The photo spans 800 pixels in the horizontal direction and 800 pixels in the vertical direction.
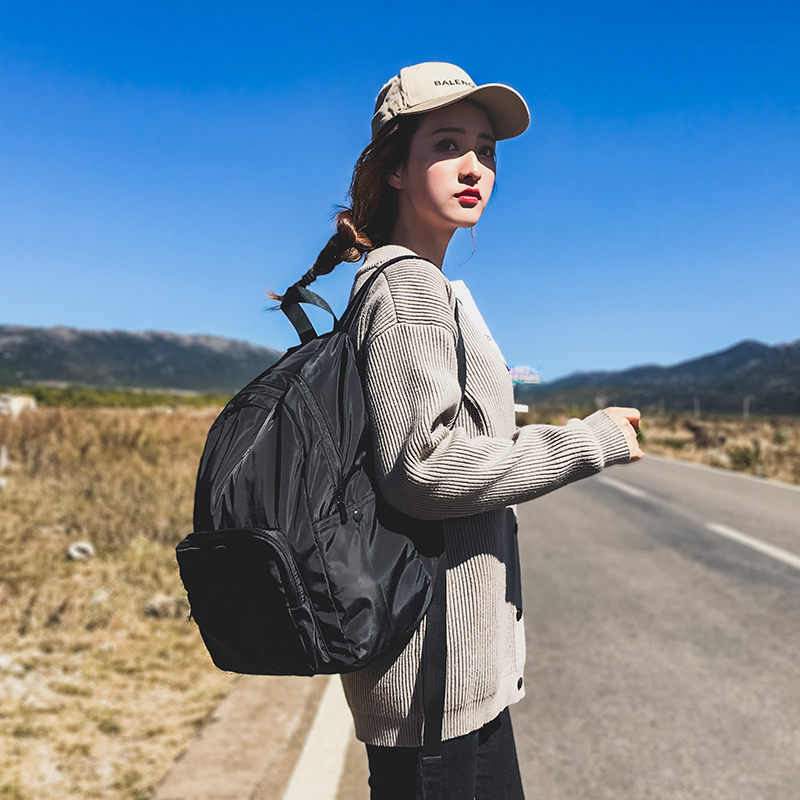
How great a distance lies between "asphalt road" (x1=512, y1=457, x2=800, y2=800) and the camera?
352 centimetres

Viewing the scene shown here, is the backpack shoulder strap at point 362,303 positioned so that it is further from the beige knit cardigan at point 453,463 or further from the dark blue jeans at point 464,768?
the dark blue jeans at point 464,768

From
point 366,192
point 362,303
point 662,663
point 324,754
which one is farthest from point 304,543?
point 662,663

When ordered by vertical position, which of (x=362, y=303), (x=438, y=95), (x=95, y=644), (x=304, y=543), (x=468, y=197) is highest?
(x=438, y=95)

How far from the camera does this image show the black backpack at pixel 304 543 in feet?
4.48

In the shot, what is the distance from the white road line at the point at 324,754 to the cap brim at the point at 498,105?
2592 mm

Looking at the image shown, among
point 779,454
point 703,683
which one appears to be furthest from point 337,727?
point 779,454

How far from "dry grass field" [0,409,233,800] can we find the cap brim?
9.37 feet

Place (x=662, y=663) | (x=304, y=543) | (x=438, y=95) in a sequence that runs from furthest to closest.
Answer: (x=662, y=663), (x=438, y=95), (x=304, y=543)

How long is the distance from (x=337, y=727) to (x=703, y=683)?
2.10m

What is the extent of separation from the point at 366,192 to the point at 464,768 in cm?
119

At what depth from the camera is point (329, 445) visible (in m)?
1.42

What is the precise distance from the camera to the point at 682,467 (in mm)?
18969

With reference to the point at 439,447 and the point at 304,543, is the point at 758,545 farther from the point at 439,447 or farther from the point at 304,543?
the point at 304,543

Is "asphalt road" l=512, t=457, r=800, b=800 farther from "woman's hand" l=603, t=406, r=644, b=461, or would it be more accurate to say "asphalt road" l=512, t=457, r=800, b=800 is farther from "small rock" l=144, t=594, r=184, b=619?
"small rock" l=144, t=594, r=184, b=619
